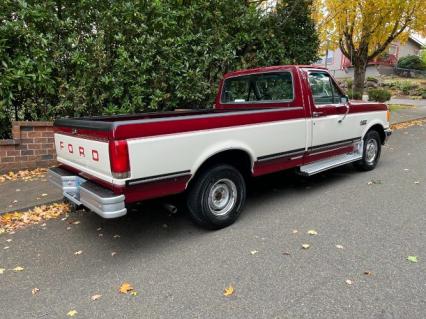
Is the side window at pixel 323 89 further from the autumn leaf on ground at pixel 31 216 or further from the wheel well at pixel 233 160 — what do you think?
the autumn leaf on ground at pixel 31 216

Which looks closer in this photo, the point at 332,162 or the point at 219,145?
the point at 219,145

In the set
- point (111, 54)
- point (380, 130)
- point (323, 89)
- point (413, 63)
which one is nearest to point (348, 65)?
point (413, 63)

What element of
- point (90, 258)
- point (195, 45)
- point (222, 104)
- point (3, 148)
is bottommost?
point (90, 258)

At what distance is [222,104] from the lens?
6.15 m

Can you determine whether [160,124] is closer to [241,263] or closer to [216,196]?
[216,196]

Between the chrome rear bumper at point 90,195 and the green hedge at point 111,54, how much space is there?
3.02m

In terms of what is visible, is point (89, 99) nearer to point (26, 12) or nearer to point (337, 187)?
point (26, 12)

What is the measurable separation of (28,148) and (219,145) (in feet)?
14.4

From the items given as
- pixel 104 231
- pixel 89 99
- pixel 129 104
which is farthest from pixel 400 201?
pixel 89 99

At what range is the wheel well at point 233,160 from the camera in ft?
13.2

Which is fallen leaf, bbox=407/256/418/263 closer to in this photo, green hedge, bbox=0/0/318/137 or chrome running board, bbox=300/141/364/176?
chrome running board, bbox=300/141/364/176

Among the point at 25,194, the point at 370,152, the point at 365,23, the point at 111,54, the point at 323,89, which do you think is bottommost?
the point at 25,194

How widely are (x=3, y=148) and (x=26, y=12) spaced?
2.41 m

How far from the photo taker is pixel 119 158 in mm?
3209
